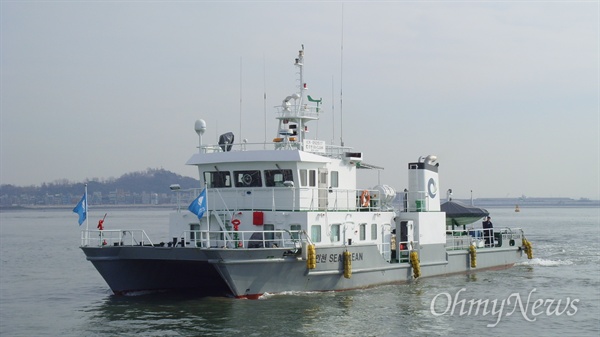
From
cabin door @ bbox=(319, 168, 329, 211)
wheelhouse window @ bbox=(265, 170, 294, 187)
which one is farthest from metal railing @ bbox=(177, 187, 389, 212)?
wheelhouse window @ bbox=(265, 170, 294, 187)

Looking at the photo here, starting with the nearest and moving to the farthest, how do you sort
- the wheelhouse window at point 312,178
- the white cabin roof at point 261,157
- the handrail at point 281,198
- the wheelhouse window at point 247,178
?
the white cabin roof at point 261,157
the handrail at point 281,198
the wheelhouse window at point 312,178
the wheelhouse window at point 247,178

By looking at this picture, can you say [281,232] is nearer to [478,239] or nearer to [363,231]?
[363,231]

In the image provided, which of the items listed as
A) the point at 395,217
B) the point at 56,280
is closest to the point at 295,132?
the point at 395,217

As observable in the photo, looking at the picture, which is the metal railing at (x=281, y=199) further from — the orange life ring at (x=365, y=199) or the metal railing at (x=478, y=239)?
the metal railing at (x=478, y=239)

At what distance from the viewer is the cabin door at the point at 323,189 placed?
81.7 feet

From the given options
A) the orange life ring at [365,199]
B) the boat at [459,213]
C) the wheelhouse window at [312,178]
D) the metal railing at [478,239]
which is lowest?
the metal railing at [478,239]

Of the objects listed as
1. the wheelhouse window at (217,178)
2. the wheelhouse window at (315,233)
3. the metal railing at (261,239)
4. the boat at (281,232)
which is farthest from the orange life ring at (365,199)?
the wheelhouse window at (217,178)

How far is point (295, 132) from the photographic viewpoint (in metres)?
26.2

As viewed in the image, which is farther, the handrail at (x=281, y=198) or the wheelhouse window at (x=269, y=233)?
the handrail at (x=281, y=198)

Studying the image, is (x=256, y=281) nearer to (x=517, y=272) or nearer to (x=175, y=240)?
(x=175, y=240)

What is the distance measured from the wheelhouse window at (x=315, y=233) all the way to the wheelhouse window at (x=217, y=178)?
3.45 m

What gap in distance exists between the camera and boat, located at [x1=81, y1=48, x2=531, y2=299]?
859 inches

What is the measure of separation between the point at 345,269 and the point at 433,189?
744 cm

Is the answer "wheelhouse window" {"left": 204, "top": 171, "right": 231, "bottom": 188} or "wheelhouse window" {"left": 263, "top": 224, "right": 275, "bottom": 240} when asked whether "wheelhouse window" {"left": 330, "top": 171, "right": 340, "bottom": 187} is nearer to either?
"wheelhouse window" {"left": 263, "top": 224, "right": 275, "bottom": 240}
